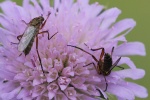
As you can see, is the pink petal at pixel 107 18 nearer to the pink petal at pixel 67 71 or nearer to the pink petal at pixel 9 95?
the pink petal at pixel 67 71

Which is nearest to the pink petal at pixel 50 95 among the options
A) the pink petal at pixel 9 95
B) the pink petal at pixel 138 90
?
the pink petal at pixel 9 95

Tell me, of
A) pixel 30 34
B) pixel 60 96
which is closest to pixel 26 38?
pixel 30 34

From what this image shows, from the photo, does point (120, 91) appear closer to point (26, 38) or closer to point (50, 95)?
point (50, 95)

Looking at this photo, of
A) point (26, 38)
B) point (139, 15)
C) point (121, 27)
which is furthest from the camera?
point (139, 15)

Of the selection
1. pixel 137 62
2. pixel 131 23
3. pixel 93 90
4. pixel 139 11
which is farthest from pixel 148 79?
pixel 93 90

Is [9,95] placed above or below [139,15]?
below

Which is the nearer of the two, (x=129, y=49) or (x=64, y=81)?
(x=64, y=81)

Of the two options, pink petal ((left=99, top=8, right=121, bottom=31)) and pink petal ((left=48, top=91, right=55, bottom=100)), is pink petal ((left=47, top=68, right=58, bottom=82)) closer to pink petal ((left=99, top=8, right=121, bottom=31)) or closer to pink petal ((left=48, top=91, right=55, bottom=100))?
pink petal ((left=48, top=91, right=55, bottom=100))

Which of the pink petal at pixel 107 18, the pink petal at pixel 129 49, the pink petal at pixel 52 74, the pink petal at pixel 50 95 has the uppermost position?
the pink petal at pixel 107 18

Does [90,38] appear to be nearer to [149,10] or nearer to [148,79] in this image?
[148,79]

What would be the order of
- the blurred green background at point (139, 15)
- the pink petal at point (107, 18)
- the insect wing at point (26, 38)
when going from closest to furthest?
the insect wing at point (26, 38), the pink petal at point (107, 18), the blurred green background at point (139, 15)
